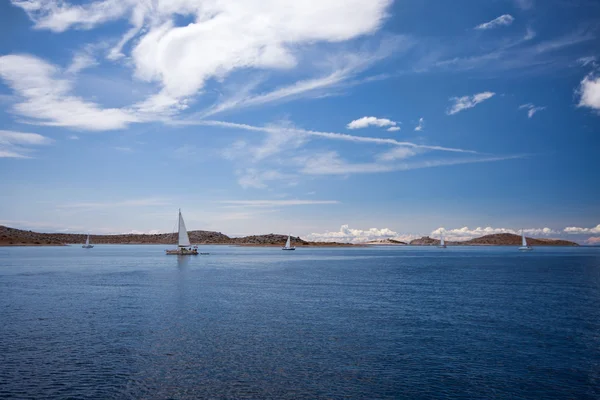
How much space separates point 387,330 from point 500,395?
14.4 metres

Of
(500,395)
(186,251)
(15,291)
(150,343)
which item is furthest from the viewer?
(186,251)

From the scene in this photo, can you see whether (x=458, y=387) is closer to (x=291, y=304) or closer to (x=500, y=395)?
(x=500, y=395)

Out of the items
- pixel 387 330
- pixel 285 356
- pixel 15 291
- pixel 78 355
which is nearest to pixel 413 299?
pixel 387 330

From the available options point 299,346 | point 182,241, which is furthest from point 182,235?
point 299,346

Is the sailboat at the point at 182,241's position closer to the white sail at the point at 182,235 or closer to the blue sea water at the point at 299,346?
the white sail at the point at 182,235

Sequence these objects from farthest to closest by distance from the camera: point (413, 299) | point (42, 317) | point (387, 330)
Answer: point (413, 299) < point (42, 317) < point (387, 330)

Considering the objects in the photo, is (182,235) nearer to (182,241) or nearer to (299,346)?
(182,241)

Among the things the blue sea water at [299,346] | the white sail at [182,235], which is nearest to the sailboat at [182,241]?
the white sail at [182,235]

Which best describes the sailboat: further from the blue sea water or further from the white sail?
the blue sea water

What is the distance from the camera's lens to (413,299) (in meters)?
54.5

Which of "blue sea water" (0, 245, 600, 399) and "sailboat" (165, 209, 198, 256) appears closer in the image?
"blue sea water" (0, 245, 600, 399)

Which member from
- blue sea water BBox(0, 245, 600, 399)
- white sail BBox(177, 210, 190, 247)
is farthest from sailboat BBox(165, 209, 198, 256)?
blue sea water BBox(0, 245, 600, 399)

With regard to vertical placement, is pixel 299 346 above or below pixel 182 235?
below

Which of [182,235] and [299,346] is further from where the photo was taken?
[182,235]
